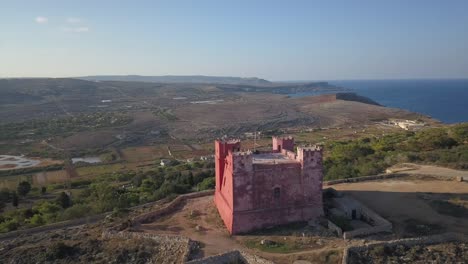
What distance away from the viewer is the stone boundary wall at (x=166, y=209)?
22.9m

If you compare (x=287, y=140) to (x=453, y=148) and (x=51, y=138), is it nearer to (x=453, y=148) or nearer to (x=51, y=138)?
(x=453, y=148)

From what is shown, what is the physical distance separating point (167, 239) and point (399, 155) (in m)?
24.3

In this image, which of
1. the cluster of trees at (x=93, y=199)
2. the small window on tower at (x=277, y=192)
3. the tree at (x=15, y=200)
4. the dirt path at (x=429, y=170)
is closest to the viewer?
the small window on tower at (x=277, y=192)

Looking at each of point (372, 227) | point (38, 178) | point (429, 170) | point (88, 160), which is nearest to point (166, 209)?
point (372, 227)

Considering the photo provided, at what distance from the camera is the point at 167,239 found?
2006cm

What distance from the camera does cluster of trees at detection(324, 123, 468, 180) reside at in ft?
107

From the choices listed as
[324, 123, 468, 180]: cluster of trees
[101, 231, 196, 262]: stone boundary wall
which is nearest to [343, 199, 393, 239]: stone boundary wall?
[101, 231, 196, 262]: stone boundary wall

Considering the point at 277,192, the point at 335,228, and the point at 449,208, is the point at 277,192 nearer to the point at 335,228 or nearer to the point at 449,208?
the point at 335,228

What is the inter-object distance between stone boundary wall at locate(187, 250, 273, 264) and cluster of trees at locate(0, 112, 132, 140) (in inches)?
2737

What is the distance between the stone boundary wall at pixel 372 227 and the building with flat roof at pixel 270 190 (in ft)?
8.31

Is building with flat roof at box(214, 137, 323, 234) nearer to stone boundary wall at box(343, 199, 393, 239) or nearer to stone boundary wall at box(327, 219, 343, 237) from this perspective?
stone boundary wall at box(327, 219, 343, 237)

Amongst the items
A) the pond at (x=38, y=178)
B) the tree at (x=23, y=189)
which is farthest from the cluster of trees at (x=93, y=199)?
the pond at (x=38, y=178)

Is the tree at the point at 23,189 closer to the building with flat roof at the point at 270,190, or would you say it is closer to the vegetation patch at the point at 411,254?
the building with flat roof at the point at 270,190

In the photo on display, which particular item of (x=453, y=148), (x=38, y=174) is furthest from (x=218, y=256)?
(x=38, y=174)
